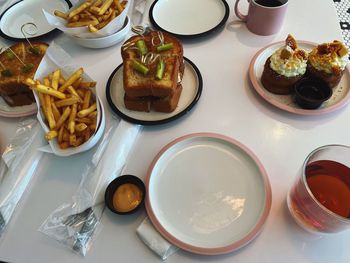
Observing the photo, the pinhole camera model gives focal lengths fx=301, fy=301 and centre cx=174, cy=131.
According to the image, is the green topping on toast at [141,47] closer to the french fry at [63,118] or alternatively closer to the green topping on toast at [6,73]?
the french fry at [63,118]

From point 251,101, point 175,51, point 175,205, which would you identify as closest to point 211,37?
point 175,51

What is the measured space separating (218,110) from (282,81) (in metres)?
0.22

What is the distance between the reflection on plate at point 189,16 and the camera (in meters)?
1.22

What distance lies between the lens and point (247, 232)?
74cm

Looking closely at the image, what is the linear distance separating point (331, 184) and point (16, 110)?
0.99 meters

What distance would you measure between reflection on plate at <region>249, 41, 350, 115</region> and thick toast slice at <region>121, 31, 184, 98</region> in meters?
0.26

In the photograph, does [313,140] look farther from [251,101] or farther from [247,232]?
[247,232]

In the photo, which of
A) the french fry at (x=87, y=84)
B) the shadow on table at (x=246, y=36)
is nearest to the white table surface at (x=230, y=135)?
the shadow on table at (x=246, y=36)

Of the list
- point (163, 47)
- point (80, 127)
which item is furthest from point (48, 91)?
point (163, 47)

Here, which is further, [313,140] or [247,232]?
[313,140]

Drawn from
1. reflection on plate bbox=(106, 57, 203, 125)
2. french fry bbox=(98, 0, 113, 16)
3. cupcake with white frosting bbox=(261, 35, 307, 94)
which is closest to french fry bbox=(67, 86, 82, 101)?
reflection on plate bbox=(106, 57, 203, 125)

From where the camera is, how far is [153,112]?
100cm

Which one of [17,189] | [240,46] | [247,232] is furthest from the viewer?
[240,46]

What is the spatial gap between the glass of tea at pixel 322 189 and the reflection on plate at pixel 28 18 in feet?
3.62
